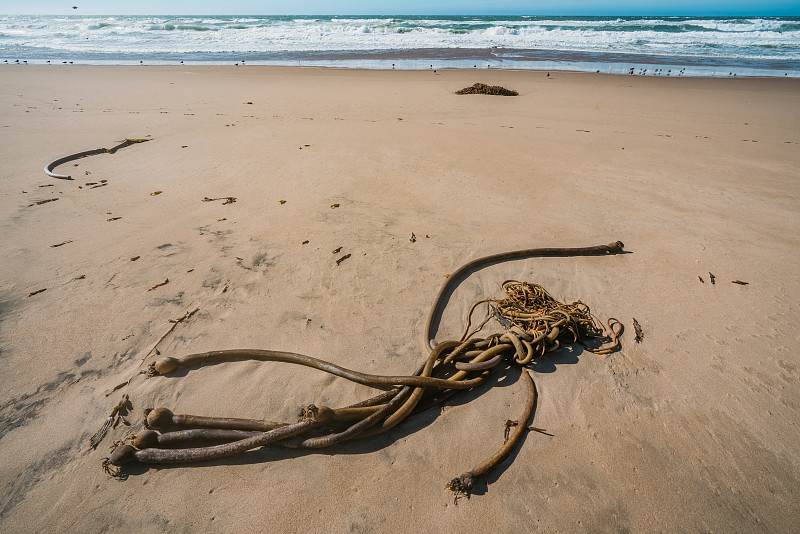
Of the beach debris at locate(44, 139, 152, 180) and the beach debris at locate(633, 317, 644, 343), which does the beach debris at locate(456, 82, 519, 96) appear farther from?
the beach debris at locate(633, 317, 644, 343)

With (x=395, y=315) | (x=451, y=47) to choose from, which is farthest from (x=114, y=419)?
(x=451, y=47)


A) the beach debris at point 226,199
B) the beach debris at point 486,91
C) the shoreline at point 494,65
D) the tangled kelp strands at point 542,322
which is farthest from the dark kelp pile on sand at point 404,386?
the shoreline at point 494,65

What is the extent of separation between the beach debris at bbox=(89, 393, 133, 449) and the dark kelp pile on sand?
0.16 m

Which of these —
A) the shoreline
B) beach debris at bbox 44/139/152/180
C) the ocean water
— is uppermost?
the ocean water

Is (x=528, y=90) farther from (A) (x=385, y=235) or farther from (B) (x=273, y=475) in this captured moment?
(B) (x=273, y=475)

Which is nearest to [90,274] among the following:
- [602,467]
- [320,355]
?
[320,355]

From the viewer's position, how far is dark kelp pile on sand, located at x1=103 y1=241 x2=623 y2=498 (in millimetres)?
1767

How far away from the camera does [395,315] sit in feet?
9.23

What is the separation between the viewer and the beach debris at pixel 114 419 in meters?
1.88

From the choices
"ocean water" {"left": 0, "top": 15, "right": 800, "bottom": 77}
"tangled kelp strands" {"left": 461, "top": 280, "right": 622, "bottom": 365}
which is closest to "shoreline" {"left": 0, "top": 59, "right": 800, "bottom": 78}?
"ocean water" {"left": 0, "top": 15, "right": 800, "bottom": 77}

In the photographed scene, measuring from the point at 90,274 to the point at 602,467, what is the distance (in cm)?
404

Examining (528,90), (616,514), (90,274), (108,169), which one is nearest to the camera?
(616,514)

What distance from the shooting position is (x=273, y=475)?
5.81ft

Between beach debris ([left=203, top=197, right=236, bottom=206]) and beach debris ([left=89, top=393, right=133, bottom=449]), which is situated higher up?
beach debris ([left=203, top=197, right=236, bottom=206])
